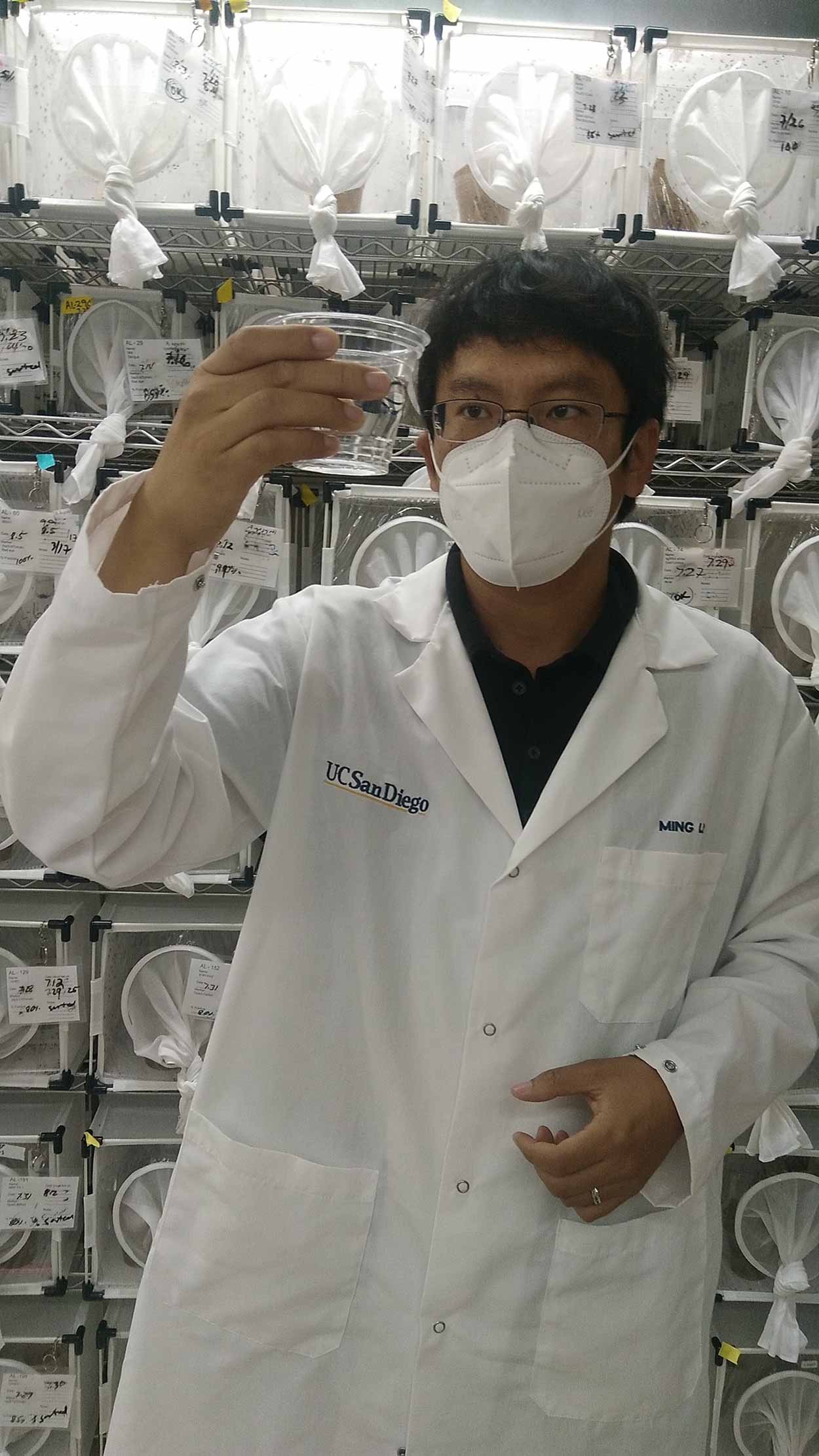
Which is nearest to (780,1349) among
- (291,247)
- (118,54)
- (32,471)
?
(32,471)

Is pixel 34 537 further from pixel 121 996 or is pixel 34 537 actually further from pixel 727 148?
pixel 727 148

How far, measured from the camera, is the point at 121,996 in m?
2.14

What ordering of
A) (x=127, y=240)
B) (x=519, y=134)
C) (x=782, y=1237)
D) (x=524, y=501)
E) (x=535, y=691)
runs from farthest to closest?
1. (x=782, y=1237)
2. (x=519, y=134)
3. (x=127, y=240)
4. (x=535, y=691)
5. (x=524, y=501)

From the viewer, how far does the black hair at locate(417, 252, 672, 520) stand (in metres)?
1.05

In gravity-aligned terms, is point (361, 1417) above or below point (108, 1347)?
above

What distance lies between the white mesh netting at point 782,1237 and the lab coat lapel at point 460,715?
4.87 feet

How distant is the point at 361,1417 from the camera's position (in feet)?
3.39

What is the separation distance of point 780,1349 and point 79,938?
1.62 meters

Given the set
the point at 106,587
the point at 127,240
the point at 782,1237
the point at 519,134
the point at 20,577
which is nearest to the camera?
the point at 106,587

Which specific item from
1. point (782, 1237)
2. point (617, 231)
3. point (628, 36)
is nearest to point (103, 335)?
point (617, 231)

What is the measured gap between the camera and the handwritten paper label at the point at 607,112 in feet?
6.19

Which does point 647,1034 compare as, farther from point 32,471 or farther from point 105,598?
point 32,471

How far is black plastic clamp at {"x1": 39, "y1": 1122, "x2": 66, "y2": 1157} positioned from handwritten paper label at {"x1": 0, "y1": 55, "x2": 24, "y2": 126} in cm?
193

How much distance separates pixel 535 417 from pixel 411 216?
1.07 metres
